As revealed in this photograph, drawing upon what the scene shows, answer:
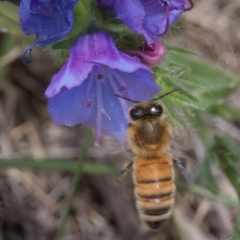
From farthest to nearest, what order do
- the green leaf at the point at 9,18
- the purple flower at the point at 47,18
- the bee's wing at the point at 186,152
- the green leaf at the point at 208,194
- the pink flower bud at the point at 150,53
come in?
the bee's wing at the point at 186,152 < the green leaf at the point at 208,194 < the green leaf at the point at 9,18 < the pink flower bud at the point at 150,53 < the purple flower at the point at 47,18

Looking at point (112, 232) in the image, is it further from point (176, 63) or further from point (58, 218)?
point (176, 63)

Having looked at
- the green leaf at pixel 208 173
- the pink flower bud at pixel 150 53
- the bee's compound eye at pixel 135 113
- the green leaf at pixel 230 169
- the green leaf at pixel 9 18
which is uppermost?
the pink flower bud at pixel 150 53

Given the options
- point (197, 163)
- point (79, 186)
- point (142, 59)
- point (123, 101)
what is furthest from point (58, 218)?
point (142, 59)

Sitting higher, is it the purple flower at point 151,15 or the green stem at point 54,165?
the purple flower at point 151,15

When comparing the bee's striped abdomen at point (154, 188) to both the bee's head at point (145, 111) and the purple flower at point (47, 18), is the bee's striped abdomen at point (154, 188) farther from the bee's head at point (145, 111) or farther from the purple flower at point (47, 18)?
the purple flower at point (47, 18)

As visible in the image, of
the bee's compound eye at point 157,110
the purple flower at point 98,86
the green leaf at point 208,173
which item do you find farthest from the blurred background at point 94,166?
the bee's compound eye at point 157,110

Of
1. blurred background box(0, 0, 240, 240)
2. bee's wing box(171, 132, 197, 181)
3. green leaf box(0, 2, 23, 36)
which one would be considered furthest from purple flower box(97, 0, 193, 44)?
bee's wing box(171, 132, 197, 181)

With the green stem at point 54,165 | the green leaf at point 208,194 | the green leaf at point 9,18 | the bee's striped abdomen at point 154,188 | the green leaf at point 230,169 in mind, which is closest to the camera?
the bee's striped abdomen at point 154,188

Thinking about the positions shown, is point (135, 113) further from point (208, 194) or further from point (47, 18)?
point (208, 194)
